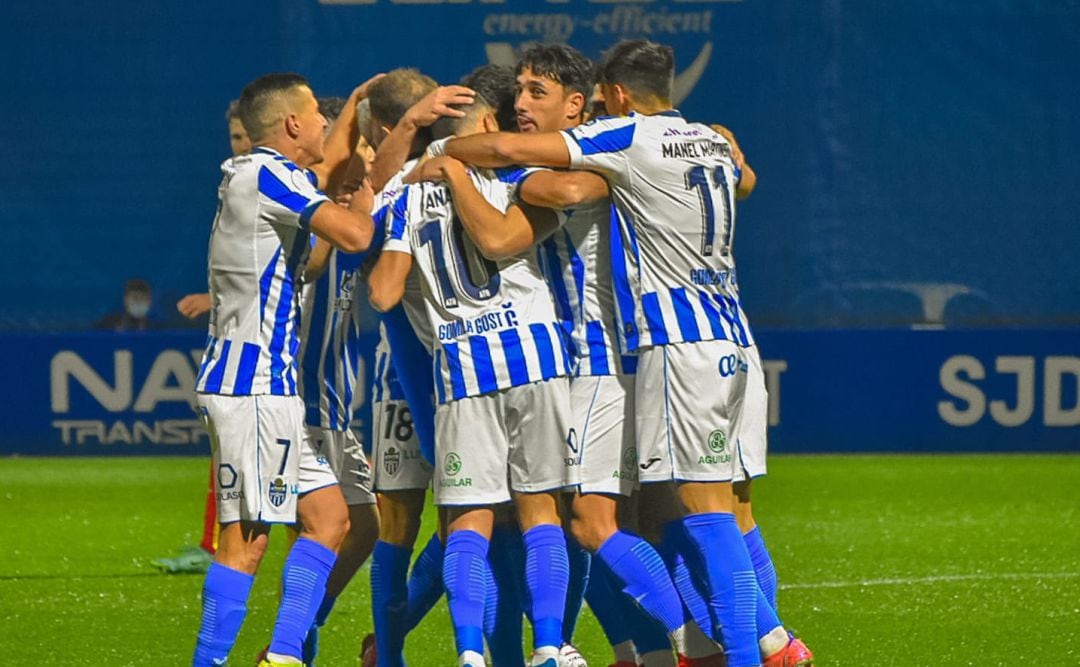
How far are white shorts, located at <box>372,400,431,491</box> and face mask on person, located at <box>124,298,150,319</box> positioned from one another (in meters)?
6.69

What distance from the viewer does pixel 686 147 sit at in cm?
468

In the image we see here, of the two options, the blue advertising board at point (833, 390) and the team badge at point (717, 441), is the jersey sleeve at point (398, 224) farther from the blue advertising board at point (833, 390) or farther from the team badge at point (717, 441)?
the blue advertising board at point (833, 390)

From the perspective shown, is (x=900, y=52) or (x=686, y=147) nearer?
(x=686, y=147)

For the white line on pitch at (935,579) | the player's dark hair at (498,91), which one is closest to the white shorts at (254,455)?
the player's dark hair at (498,91)

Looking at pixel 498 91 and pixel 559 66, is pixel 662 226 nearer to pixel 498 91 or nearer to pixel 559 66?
pixel 559 66

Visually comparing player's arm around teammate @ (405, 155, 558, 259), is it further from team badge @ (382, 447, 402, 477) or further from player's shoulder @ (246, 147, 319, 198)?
team badge @ (382, 447, 402, 477)

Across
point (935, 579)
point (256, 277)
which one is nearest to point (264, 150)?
point (256, 277)

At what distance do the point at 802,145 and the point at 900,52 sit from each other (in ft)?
2.90

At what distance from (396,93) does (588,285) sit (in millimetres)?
752

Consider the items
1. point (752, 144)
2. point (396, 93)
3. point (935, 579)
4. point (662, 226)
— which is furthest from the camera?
point (752, 144)

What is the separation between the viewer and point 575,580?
506 centimetres

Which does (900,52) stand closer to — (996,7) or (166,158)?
(996,7)

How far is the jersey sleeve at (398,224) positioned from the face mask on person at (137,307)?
7.06 m

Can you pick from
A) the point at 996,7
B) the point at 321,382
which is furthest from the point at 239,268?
the point at 996,7
